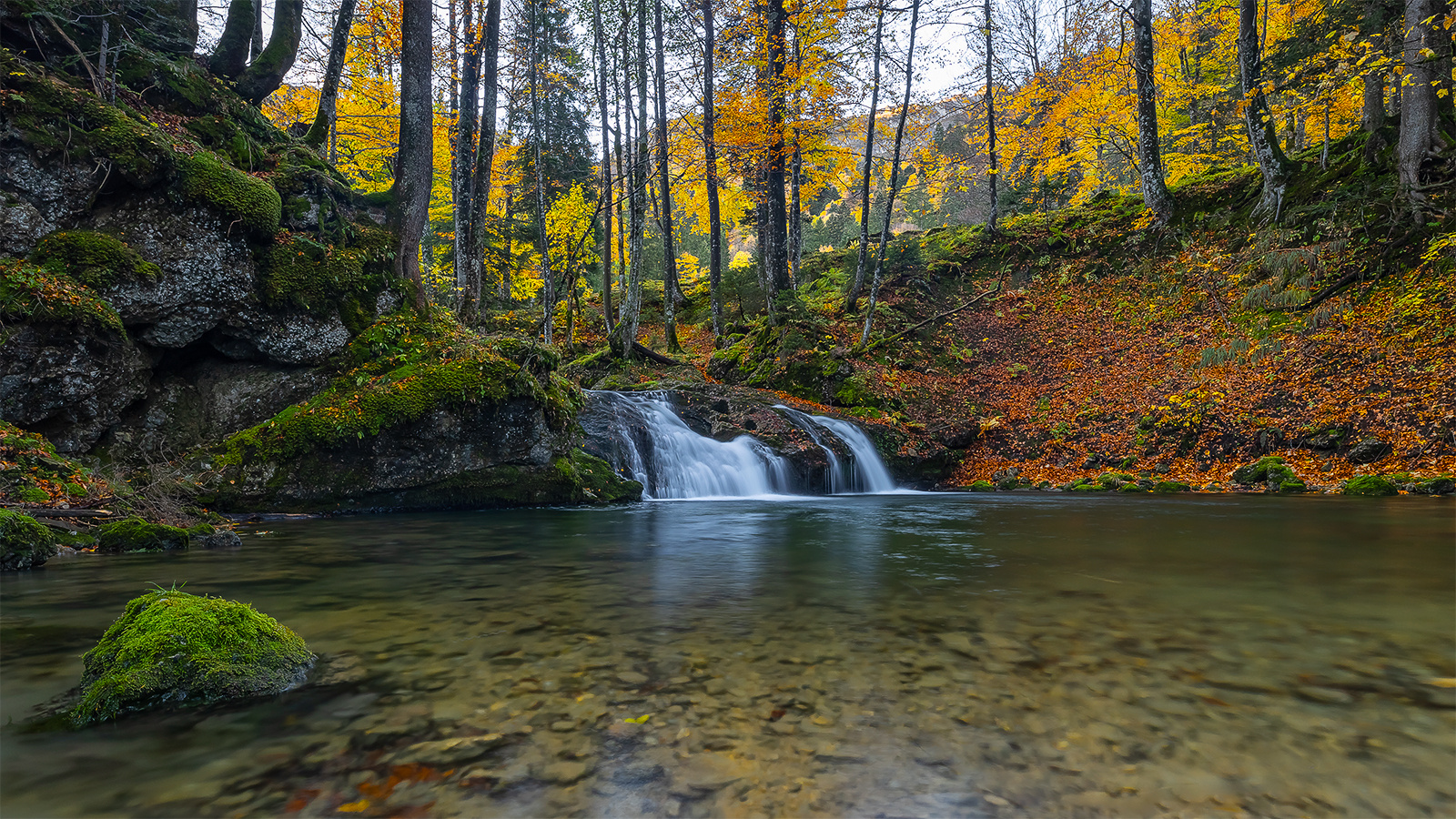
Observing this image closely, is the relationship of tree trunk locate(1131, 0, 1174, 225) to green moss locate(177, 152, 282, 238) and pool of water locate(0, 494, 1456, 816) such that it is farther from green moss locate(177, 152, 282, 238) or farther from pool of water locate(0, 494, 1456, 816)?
green moss locate(177, 152, 282, 238)

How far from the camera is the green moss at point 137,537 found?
576 centimetres

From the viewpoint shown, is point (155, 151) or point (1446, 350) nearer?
point (155, 151)

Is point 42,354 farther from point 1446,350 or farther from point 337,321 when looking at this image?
point 1446,350

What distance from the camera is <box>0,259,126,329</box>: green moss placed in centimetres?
663

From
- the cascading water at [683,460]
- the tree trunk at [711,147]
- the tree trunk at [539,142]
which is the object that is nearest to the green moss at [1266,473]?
the cascading water at [683,460]

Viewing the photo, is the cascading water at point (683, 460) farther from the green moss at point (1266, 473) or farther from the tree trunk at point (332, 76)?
the green moss at point (1266, 473)

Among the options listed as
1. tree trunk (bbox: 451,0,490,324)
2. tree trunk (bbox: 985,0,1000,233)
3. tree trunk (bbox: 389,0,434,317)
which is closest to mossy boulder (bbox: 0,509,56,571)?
tree trunk (bbox: 389,0,434,317)

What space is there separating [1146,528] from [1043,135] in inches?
694

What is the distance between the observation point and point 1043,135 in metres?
20.5

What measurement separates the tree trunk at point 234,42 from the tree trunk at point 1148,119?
18.4 meters

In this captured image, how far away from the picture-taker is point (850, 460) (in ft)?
42.8

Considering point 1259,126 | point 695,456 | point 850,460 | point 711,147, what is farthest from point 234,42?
point 1259,126

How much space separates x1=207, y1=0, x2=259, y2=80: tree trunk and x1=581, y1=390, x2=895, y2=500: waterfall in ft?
25.6

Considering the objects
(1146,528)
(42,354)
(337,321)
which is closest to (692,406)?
(337,321)
